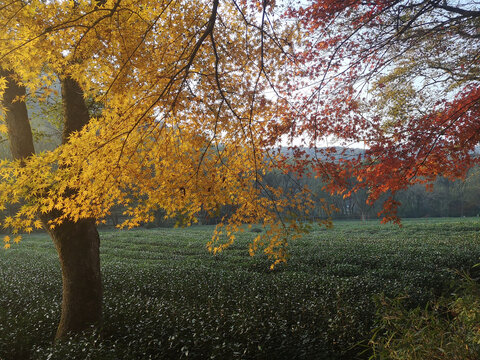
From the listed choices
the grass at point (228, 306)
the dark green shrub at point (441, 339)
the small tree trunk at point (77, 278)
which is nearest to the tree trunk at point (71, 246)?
the small tree trunk at point (77, 278)

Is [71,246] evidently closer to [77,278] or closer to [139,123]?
[77,278]

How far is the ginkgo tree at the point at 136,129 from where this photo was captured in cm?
379

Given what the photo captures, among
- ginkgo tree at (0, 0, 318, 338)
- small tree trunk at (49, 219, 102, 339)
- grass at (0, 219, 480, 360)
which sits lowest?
grass at (0, 219, 480, 360)

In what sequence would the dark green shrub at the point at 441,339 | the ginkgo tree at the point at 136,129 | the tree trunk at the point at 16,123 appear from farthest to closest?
the tree trunk at the point at 16,123
the ginkgo tree at the point at 136,129
the dark green shrub at the point at 441,339

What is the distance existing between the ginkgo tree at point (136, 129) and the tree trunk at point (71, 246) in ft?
0.07

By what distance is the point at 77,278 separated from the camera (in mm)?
Result: 5633

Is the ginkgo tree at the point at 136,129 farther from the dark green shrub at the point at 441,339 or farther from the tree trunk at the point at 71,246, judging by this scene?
the dark green shrub at the point at 441,339

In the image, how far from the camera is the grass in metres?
4.71

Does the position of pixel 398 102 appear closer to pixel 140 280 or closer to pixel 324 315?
pixel 324 315

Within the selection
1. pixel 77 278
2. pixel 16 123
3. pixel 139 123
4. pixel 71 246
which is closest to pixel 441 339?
pixel 139 123

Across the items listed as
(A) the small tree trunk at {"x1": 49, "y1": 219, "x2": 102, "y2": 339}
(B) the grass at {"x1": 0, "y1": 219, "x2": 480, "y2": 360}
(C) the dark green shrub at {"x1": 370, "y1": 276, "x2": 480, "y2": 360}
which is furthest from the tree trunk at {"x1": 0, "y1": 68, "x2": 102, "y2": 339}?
(C) the dark green shrub at {"x1": 370, "y1": 276, "x2": 480, "y2": 360}

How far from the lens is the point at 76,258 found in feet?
18.6

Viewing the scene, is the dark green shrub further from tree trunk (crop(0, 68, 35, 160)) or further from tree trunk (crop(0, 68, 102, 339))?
tree trunk (crop(0, 68, 35, 160))

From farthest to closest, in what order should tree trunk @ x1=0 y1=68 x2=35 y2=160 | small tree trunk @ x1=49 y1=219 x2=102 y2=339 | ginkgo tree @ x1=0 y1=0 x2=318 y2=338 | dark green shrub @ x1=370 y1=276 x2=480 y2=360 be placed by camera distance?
tree trunk @ x1=0 y1=68 x2=35 y2=160 < small tree trunk @ x1=49 y1=219 x2=102 y2=339 < ginkgo tree @ x1=0 y1=0 x2=318 y2=338 < dark green shrub @ x1=370 y1=276 x2=480 y2=360
